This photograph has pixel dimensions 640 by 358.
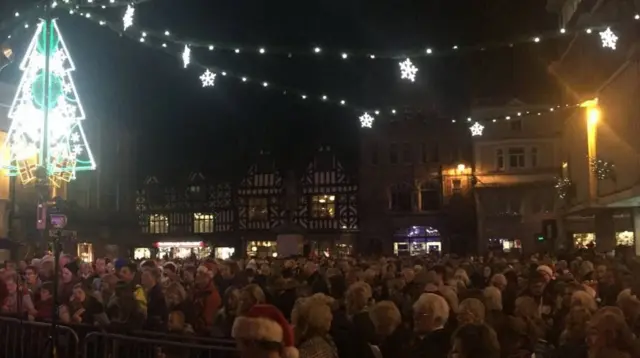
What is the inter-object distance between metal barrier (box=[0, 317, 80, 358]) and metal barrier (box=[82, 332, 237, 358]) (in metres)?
0.46

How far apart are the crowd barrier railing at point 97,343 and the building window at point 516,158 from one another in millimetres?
42677

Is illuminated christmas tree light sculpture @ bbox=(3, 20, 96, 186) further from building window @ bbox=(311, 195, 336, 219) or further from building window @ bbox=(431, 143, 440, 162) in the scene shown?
building window @ bbox=(431, 143, 440, 162)

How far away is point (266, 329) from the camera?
13.7 ft

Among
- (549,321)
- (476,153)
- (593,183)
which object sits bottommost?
(549,321)

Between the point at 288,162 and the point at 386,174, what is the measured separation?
8420 millimetres

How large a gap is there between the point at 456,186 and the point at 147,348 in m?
44.8

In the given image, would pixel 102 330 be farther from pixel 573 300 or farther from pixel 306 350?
pixel 573 300

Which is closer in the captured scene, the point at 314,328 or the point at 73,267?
the point at 314,328

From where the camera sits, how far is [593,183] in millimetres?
29859

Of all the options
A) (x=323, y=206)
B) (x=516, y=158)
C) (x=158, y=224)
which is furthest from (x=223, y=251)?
(x=516, y=158)

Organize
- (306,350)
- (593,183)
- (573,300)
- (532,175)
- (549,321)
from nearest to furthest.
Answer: (306,350) < (573,300) < (549,321) < (593,183) < (532,175)

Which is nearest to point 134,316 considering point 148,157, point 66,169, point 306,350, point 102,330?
point 102,330

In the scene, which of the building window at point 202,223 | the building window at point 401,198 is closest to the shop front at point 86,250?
the building window at point 202,223

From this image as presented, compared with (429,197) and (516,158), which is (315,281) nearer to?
(516,158)
